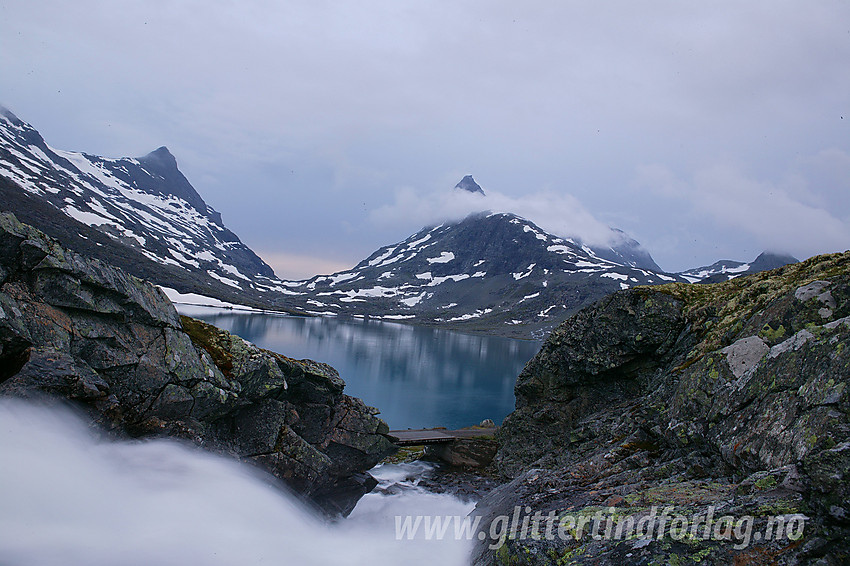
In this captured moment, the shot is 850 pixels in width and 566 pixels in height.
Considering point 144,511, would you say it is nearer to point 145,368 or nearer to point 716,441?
point 145,368

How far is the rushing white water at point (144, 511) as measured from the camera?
30.9ft

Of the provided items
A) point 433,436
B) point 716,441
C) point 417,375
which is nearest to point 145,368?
point 716,441

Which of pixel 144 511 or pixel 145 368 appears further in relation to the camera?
pixel 145 368

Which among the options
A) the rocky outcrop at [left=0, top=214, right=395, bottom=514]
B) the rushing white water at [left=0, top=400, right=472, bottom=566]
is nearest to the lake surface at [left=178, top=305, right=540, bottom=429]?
the rocky outcrop at [left=0, top=214, right=395, bottom=514]

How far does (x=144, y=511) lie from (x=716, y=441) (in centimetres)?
1420

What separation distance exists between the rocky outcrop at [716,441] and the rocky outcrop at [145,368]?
9553 millimetres

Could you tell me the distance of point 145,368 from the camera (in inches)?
559

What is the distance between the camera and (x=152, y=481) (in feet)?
41.7

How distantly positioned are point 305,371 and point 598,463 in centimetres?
1364

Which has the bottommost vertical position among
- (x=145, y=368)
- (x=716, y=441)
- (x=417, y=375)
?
(x=417, y=375)

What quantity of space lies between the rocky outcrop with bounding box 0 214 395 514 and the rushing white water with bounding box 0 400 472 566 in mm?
Answer: 797

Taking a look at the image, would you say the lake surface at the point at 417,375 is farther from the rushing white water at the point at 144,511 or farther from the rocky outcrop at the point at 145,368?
the rushing white water at the point at 144,511

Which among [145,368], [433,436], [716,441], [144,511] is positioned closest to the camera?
[716,441]

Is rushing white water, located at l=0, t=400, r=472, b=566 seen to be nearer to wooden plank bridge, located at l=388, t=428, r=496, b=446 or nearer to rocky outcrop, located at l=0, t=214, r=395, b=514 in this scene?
rocky outcrop, located at l=0, t=214, r=395, b=514
